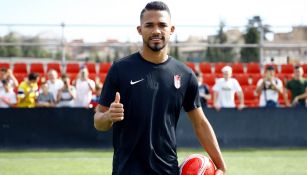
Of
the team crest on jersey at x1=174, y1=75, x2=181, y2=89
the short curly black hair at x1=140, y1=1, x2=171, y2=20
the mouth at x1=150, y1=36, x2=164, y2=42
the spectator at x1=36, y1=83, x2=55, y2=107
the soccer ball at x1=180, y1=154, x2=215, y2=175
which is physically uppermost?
the short curly black hair at x1=140, y1=1, x2=171, y2=20

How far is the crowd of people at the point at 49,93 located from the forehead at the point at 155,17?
11.6 meters

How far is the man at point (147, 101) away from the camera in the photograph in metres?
4.96

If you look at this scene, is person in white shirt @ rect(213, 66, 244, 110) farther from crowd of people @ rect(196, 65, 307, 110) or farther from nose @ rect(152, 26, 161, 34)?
nose @ rect(152, 26, 161, 34)

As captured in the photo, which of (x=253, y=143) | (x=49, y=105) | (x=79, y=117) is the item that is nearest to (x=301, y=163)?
(x=253, y=143)

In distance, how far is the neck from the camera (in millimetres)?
5000

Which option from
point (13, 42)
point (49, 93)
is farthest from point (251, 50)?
point (49, 93)

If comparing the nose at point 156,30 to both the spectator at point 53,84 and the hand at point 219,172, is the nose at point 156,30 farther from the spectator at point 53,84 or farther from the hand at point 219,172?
the spectator at point 53,84

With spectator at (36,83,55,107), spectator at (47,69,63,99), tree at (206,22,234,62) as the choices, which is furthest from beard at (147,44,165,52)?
tree at (206,22,234,62)

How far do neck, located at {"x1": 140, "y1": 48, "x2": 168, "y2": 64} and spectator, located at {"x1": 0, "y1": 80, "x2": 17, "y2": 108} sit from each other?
1225 cm

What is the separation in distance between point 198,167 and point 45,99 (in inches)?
453

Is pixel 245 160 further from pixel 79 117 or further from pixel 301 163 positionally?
pixel 79 117

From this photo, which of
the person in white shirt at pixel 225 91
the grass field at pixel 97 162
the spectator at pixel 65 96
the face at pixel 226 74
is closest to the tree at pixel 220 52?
the person in white shirt at pixel 225 91

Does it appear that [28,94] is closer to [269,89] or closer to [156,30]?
[269,89]

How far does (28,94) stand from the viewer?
1661cm
